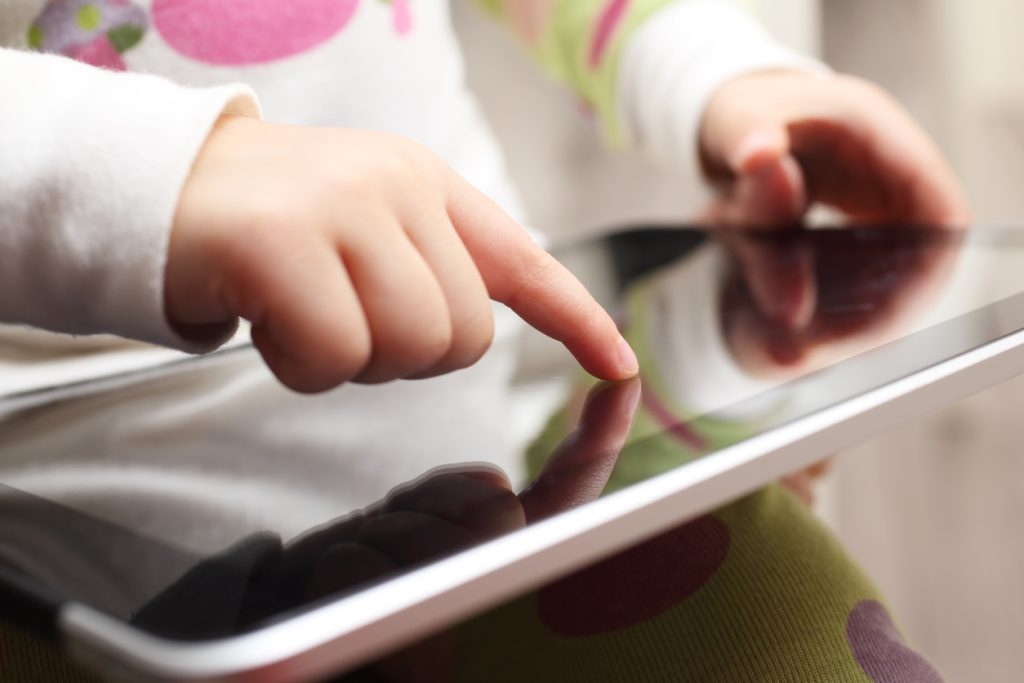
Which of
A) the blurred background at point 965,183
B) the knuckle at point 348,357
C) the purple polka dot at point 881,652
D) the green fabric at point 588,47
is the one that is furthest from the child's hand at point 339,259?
the blurred background at point 965,183

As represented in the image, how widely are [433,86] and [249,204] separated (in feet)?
0.89

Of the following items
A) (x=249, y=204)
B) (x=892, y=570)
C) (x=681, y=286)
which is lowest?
(x=892, y=570)

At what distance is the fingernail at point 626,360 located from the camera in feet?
0.68

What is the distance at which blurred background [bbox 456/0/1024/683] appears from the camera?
65 cm

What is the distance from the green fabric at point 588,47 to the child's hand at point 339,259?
34 cm

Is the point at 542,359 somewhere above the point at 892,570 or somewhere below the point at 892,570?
above

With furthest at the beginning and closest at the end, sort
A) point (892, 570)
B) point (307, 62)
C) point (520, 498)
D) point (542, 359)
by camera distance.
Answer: point (892, 570) → point (307, 62) → point (542, 359) → point (520, 498)

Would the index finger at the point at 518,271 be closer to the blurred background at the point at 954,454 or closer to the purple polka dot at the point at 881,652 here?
the purple polka dot at the point at 881,652

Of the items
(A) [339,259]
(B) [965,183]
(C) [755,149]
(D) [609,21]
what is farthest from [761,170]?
(B) [965,183]

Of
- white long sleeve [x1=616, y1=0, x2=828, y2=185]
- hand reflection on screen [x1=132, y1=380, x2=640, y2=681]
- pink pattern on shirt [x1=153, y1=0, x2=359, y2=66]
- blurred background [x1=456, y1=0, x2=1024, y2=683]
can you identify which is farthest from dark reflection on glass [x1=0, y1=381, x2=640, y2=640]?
blurred background [x1=456, y1=0, x2=1024, y2=683]

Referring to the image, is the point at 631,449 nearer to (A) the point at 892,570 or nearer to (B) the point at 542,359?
(B) the point at 542,359

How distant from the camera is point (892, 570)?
2.33 ft

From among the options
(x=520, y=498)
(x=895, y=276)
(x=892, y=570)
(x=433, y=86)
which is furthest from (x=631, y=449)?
(x=892, y=570)

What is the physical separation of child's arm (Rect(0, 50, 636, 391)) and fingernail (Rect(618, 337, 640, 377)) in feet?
0.04
